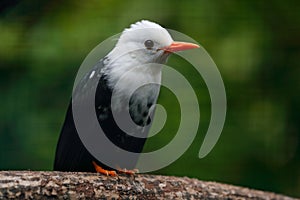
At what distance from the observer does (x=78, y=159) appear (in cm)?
339

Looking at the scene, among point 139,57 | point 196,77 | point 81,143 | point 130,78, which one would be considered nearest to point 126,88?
point 130,78

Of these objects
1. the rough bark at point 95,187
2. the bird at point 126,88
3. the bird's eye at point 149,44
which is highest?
the bird's eye at point 149,44

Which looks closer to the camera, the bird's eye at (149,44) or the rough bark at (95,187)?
the rough bark at (95,187)

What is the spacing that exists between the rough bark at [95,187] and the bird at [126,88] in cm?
11

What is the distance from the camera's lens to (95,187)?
3.06 meters

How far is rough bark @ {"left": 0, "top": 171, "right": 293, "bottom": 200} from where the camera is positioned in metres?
2.90

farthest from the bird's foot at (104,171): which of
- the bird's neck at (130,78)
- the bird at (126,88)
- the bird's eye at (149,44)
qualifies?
the bird's eye at (149,44)

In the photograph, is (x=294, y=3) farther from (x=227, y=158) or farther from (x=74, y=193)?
(x=74, y=193)

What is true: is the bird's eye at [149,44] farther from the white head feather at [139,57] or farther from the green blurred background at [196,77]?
the green blurred background at [196,77]

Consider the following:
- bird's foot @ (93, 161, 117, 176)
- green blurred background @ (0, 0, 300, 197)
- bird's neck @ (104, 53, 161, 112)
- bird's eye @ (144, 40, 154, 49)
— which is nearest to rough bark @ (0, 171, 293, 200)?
bird's foot @ (93, 161, 117, 176)

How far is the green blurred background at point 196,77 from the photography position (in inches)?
174

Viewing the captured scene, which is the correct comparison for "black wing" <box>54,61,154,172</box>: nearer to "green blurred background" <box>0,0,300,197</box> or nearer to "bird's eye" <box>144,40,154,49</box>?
"bird's eye" <box>144,40,154,49</box>

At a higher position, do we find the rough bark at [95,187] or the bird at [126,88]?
the bird at [126,88]

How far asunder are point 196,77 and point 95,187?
61.1 inches
